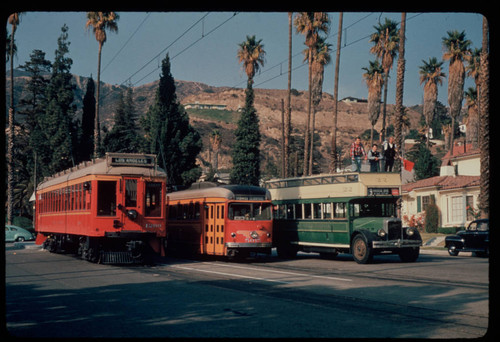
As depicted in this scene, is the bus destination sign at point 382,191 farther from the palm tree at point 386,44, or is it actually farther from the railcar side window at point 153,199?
the palm tree at point 386,44

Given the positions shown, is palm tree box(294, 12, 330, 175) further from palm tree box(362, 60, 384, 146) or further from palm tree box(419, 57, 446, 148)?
palm tree box(419, 57, 446, 148)

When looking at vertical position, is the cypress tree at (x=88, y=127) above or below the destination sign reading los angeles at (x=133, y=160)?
above

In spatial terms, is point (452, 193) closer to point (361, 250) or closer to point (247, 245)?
point (361, 250)

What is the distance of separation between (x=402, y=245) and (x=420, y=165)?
47.2 m

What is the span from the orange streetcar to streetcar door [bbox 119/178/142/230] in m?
3.47

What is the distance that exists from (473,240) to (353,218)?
24.1ft

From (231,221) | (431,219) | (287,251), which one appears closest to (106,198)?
(231,221)

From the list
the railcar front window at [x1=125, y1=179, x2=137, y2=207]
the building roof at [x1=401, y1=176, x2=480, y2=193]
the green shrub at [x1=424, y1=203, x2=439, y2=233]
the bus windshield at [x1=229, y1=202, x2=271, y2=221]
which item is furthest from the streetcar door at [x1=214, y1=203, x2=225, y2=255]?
the green shrub at [x1=424, y1=203, x2=439, y2=233]

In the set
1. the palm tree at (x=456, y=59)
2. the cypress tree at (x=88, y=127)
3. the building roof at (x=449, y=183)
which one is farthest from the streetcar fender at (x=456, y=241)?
the cypress tree at (x=88, y=127)

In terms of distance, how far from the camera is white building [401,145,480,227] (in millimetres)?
42469

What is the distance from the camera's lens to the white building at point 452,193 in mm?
42469

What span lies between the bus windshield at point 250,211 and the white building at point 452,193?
2059 cm

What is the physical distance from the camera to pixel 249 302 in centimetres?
1173
